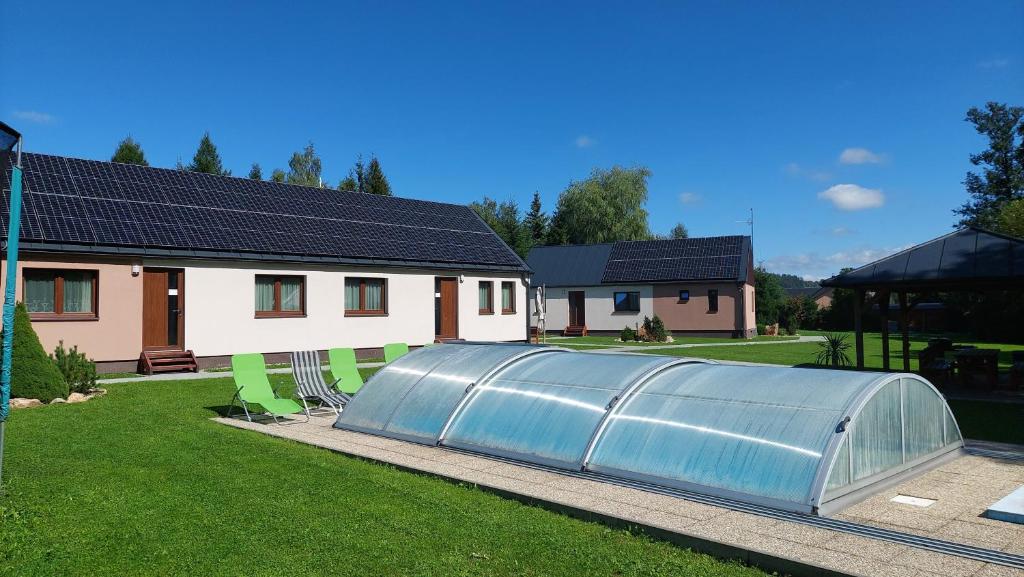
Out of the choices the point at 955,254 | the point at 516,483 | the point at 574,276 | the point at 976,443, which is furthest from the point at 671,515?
the point at 574,276

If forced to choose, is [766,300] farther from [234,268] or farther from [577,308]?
[234,268]

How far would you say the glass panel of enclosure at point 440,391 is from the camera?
9.24 m

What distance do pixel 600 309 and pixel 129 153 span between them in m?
31.6

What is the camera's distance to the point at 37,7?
15609 mm

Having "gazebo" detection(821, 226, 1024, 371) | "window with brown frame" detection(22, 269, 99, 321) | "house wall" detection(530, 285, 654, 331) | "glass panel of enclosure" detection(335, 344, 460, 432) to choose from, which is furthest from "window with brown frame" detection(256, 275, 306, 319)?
"house wall" detection(530, 285, 654, 331)

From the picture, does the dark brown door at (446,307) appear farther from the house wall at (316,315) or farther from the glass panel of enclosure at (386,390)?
the glass panel of enclosure at (386,390)

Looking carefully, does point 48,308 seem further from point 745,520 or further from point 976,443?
point 976,443

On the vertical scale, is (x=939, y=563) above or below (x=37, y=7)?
below

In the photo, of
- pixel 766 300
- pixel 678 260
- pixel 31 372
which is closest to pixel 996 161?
pixel 766 300

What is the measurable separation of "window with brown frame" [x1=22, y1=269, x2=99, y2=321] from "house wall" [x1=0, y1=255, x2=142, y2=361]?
0.47 ft

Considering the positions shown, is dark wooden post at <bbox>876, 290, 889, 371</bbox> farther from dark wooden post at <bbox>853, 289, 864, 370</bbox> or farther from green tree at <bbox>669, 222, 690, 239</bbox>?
green tree at <bbox>669, 222, 690, 239</bbox>

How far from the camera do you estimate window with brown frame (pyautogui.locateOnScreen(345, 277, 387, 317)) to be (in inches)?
854

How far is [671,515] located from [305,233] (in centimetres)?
1753

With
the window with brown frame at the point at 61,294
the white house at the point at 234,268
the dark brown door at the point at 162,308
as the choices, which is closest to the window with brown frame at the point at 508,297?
the white house at the point at 234,268
